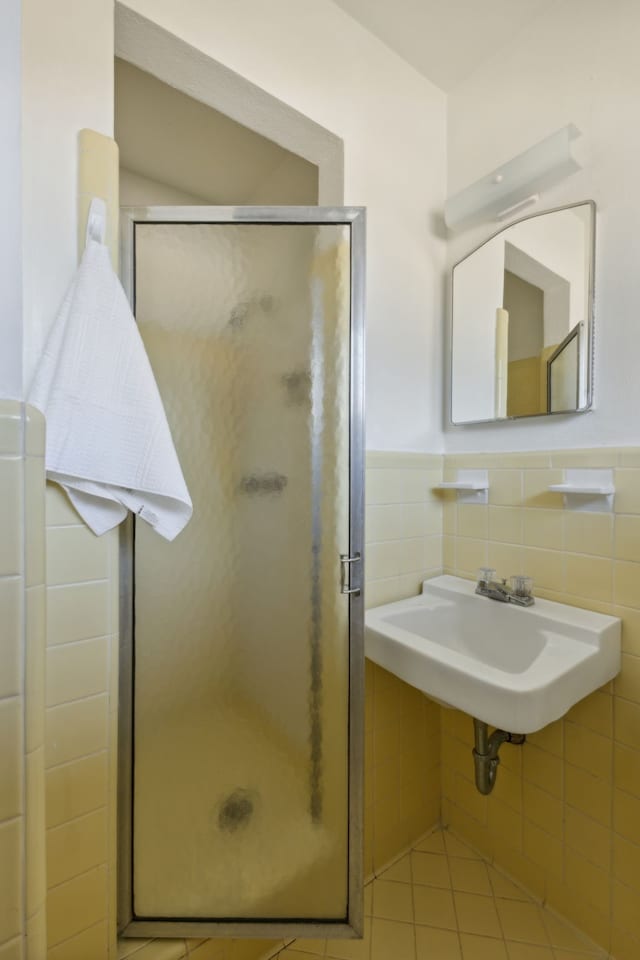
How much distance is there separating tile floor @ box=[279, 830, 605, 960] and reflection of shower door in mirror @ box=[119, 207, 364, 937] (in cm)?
28

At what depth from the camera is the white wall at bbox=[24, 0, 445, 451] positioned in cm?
78

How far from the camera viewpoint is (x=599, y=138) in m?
1.09

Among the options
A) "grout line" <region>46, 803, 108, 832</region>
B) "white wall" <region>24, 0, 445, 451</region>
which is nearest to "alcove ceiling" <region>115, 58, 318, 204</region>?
"white wall" <region>24, 0, 445, 451</region>

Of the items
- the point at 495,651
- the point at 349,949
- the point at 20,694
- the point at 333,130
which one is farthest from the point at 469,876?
the point at 333,130

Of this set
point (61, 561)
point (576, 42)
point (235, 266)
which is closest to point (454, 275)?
point (576, 42)

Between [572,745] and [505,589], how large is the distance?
452 millimetres

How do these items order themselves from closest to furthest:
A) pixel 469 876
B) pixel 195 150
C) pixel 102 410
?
pixel 102 410
pixel 469 876
pixel 195 150

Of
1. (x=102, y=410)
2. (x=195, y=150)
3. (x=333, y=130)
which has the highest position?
(x=195, y=150)

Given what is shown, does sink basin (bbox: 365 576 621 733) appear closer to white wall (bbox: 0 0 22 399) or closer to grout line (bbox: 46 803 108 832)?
grout line (bbox: 46 803 108 832)

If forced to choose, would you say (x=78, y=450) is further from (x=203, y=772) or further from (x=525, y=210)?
(x=525, y=210)

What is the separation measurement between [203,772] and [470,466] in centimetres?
116

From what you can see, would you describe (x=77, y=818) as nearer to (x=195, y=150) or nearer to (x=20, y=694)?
(x=20, y=694)

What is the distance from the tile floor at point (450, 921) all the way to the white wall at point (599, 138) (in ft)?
4.40

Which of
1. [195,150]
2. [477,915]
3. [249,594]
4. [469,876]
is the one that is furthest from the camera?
[195,150]
